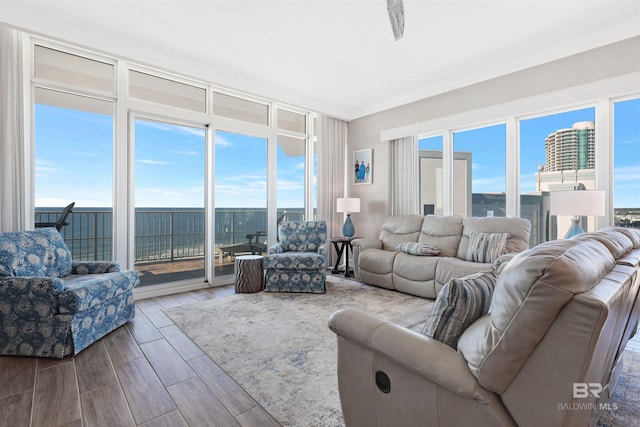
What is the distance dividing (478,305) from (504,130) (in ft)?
11.9

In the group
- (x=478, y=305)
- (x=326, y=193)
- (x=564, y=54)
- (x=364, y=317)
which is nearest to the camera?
(x=478, y=305)

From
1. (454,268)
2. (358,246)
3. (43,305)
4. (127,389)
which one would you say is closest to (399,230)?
(358,246)

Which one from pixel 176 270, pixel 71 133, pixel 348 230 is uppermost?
pixel 71 133

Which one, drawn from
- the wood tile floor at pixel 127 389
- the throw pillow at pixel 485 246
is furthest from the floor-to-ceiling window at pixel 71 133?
the throw pillow at pixel 485 246

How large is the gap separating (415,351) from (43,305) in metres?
2.64

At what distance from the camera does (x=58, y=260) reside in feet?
9.21

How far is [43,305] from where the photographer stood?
7.34ft

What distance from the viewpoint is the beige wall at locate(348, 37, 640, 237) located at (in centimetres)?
308

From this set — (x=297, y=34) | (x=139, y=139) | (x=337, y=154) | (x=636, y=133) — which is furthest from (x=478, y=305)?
(x=337, y=154)

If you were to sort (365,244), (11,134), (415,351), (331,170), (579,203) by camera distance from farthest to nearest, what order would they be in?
(331,170) < (365,244) < (11,134) < (579,203) < (415,351)

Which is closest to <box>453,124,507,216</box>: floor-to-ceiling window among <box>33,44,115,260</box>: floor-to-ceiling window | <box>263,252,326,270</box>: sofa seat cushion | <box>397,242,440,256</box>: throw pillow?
<box>397,242,440,256</box>: throw pillow

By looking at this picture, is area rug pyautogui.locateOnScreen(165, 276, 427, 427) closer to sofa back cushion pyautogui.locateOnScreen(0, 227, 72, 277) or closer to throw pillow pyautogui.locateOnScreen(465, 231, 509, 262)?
throw pillow pyautogui.locateOnScreen(465, 231, 509, 262)

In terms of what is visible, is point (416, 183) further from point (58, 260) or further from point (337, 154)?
point (58, 260)

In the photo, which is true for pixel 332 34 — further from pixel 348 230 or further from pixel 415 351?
pixel 415 351
